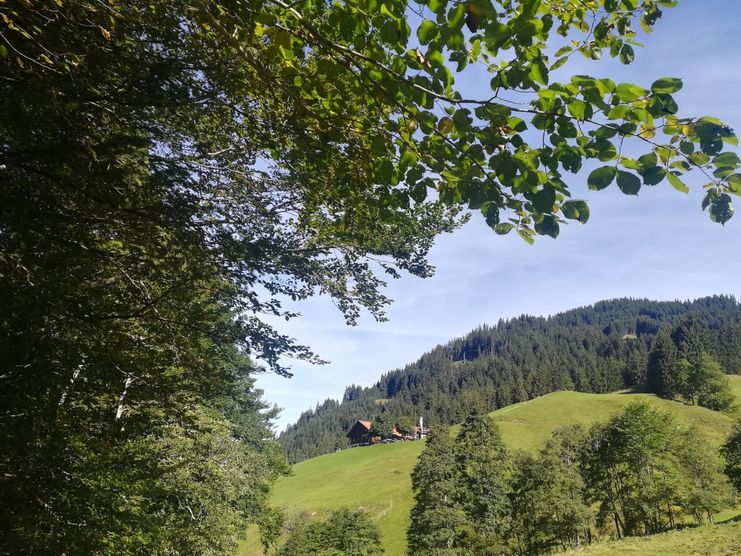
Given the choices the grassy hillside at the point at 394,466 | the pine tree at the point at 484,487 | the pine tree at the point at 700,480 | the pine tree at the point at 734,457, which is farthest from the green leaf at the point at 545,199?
the grassy hillside at the point at 394,466

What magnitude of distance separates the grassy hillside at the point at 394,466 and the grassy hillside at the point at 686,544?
23.5m

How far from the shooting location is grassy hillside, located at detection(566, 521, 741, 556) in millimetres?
22984

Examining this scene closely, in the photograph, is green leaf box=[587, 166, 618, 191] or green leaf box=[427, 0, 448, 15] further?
green leaf box=[587, 166, 618, 191]

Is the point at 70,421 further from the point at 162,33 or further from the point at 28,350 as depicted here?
the point at 162,33

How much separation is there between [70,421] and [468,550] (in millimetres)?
34405

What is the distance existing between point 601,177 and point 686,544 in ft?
110

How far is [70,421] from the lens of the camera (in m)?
7.16

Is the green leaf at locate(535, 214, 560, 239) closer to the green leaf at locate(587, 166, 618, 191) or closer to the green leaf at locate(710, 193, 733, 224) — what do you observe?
the green leaf at locate(587, 166, 618, 191)

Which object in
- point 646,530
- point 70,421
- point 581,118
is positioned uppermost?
point 581,118

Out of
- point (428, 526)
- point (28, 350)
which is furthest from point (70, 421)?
point (428, 526)

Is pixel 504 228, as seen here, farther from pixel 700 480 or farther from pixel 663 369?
pixel 663 369

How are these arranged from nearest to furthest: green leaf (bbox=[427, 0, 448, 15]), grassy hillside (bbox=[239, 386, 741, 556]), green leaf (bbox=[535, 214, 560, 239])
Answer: green leaf (bbox=[427, 0, 448, 15]) → green leaf (bbox=[535, 214, 560, 239]) → grassy hillside (bbox=[239, 386, 741, 556])

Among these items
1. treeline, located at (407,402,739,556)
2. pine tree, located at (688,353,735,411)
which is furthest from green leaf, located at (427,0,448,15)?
pine tree, located at (688,353,735,411)

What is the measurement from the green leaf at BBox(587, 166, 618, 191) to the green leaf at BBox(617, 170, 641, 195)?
39 mm
